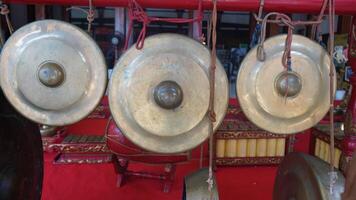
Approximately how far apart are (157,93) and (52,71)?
1.14ft

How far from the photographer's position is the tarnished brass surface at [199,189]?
124cm

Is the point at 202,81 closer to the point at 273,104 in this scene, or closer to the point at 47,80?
the point at 273,104

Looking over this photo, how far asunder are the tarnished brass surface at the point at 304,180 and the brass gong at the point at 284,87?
193mm

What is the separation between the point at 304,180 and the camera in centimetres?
138

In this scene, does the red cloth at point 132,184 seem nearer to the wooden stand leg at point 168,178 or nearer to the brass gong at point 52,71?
the wooden stand leg at point 168,178

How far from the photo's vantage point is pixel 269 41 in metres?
1.23

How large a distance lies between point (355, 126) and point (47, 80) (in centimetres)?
118

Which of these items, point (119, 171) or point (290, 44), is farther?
point (119, 171)

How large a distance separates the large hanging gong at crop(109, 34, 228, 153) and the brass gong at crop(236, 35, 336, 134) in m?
0.10

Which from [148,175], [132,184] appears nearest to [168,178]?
[148,175]

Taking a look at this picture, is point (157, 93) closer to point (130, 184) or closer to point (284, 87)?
point (284, 87)

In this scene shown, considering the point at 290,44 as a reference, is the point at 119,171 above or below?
below

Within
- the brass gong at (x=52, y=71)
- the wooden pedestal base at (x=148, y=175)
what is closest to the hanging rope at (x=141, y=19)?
the brass gong at (x=52, y=71)

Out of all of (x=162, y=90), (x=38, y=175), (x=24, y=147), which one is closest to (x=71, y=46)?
(x=162, y=90)
